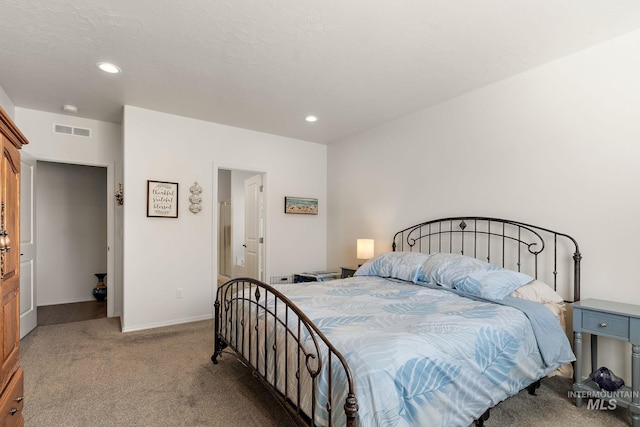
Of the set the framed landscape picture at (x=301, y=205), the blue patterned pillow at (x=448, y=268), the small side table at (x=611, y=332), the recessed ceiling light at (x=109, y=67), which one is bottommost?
the small side table at (x=611, y=332)

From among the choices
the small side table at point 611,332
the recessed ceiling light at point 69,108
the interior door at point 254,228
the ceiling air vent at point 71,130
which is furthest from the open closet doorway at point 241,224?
the small side table at point 611,332

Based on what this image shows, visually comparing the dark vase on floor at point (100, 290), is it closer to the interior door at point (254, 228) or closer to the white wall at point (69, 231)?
the white wall at point (69, 231)

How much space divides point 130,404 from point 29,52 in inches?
109

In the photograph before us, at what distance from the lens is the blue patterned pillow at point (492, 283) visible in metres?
2.51

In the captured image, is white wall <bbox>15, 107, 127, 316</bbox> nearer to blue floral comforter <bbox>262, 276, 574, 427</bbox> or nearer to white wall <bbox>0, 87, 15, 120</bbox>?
white wall <bbox>0, 87, 15, 120</bbox>

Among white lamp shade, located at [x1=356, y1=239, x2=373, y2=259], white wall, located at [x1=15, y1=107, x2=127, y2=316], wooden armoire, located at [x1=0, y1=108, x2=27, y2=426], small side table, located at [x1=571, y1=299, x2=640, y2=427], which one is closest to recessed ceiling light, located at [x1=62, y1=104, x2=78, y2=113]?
white wall, located at [x1=15, y1=107, x2=127, y2=316]

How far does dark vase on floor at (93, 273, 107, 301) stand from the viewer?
542cm

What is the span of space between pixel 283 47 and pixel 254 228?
3264 millimetres

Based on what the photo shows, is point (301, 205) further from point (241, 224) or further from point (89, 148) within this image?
point (89, 148)

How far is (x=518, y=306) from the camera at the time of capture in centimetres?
228

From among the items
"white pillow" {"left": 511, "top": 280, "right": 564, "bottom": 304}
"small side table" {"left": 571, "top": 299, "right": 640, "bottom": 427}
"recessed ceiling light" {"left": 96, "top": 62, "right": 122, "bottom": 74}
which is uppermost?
"recessed ceiling light" {"left": 96, "top": 62, "right": 122, "bottom": 74}

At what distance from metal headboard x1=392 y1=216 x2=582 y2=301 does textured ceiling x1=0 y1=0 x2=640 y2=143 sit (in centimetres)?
137

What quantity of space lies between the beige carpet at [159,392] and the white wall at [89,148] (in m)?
1.25

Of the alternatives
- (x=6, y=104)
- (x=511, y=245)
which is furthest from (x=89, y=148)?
(x=511, y=245)
